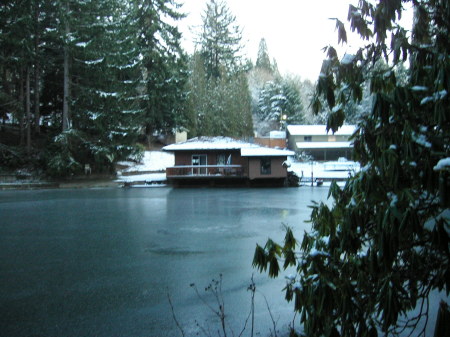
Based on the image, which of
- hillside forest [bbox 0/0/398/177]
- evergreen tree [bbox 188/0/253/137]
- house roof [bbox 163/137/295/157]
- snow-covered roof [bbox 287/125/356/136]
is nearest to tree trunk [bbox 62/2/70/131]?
hillside forest [bbox 0/0/398/177]

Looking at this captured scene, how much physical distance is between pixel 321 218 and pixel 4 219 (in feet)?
52.9

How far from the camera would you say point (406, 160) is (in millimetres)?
2342

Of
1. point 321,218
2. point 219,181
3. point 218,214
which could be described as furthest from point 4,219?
point 219,181

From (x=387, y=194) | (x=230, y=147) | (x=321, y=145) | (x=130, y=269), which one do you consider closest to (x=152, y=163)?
(x=230, y=147)

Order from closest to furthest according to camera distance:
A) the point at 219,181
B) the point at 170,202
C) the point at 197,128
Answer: the point at 170,202 → the point at 219,181 → the point at 197,128

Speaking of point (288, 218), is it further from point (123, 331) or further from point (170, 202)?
point (123, 331)

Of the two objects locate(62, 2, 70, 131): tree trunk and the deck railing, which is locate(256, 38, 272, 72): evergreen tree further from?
the deck railing

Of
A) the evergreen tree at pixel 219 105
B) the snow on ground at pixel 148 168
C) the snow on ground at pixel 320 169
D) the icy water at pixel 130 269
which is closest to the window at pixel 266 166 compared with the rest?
the snow on ground at pixel 320 169

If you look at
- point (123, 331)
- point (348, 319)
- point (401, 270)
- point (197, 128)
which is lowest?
point (123, 331)

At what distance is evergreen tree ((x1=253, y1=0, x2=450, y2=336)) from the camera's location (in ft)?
7.32

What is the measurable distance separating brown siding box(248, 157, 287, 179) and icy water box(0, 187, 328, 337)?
12.4 metres

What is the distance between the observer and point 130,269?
8.43 m

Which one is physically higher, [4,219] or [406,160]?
[406,160]

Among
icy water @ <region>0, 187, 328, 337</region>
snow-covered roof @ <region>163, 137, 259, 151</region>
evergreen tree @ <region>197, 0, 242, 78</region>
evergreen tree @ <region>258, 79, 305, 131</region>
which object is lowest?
icy water @ <region>0, 187, 328, 337</region>
